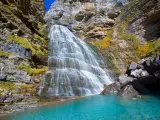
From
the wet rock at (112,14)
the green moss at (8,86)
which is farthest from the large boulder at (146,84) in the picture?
the wet rock at (112,14)

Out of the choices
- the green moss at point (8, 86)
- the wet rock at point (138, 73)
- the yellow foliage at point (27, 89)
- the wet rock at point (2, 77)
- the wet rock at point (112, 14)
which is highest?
the wet rock at point (112, 14)

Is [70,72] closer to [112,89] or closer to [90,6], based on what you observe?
[112,89]

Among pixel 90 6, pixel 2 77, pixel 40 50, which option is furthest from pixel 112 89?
pixel 90 6

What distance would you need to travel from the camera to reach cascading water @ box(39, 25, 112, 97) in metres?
18.6

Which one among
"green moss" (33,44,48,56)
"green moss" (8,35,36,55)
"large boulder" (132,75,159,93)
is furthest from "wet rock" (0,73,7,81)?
"large boulder" (132,75,159,93)

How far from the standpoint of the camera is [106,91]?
20.6 m

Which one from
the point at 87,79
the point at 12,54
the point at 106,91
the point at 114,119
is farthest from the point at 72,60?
the point at 114,119

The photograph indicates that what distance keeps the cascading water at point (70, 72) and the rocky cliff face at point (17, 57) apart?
124 cm

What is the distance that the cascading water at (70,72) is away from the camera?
18.6m

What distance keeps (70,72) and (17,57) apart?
6534 millimetres

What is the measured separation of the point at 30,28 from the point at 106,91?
620 inches

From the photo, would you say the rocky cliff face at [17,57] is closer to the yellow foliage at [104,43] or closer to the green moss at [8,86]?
the green moss at [8,86]

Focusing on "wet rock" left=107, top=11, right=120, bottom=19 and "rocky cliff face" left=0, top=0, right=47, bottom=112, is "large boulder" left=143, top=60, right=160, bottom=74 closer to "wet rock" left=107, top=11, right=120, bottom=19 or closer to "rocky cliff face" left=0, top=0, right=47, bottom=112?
"rocky cliff face" left=0, top=0, right=47, bottom=112

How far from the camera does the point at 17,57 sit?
1853 centimetres
